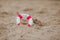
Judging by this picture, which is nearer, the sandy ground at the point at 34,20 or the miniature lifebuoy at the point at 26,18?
the sandy ground at the point at 34,20

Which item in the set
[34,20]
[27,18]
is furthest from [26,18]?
[34,20]

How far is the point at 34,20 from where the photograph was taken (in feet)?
Result: 13.1

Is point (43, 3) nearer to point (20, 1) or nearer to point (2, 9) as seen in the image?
point (20, 1)

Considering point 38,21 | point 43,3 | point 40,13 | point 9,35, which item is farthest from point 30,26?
point 43,3

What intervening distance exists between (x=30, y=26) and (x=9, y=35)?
0.59 m

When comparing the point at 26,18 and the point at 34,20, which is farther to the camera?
the point at 34,20

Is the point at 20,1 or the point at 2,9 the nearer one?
the point at 2,9

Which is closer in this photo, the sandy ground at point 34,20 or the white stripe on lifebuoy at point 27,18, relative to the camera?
the sandy ground at point 34,20

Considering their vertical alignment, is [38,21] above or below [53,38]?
above

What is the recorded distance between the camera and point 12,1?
19.7 ft

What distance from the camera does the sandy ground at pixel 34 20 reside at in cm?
332

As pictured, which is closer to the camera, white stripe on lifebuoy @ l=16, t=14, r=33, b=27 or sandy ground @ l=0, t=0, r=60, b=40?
sandy ground @ l=0, t=0, r=60, b=40

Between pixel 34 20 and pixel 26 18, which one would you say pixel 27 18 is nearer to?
pixel 26 18

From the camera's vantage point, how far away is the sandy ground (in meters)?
3.32
